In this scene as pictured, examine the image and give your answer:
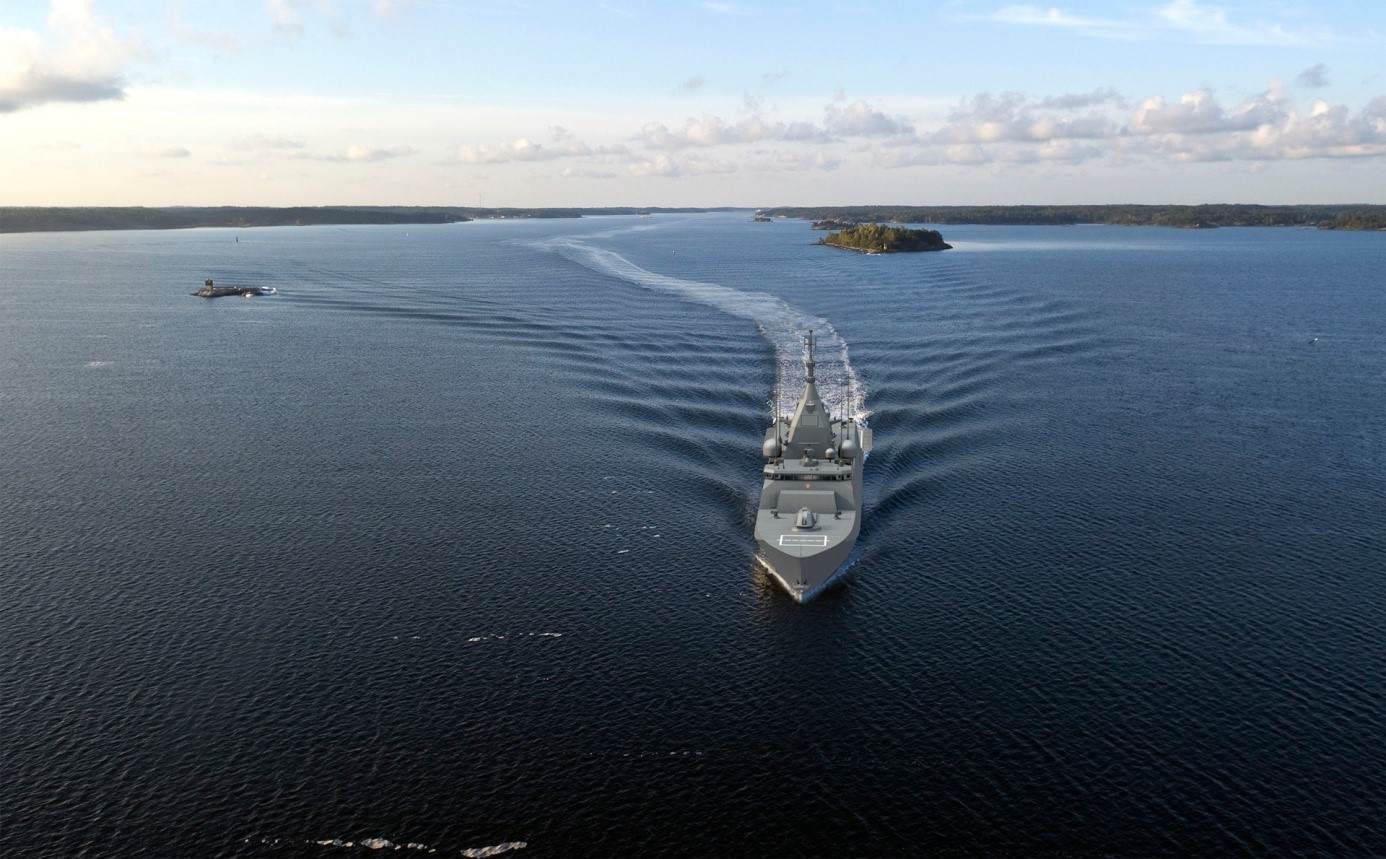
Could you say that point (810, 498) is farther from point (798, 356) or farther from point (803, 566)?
point (798, 356)

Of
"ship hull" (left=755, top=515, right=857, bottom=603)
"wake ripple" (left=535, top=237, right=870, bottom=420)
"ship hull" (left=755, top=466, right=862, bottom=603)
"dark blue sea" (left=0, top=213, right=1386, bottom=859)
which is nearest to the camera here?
"dark blue sea" (left=0, top=213, right=1386, bottom=859)

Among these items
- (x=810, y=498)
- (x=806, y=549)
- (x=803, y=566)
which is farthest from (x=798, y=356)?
(x=803, y=566)

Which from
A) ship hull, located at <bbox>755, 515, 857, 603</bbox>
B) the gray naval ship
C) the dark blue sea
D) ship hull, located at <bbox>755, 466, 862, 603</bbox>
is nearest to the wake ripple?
the dark blue sea

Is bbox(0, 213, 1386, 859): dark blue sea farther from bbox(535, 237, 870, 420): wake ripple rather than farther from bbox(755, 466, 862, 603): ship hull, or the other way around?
bbox(755, 466, 862, 603): ship hull

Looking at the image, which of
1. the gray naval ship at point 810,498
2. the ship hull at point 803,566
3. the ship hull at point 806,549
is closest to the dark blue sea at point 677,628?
the ship hull at point 803,566

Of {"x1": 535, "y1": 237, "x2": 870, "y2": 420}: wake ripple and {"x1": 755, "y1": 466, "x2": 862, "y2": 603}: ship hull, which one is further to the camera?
{"x1": 535, "y1": 237, "x2": 870, "y2": 420}: wake ripple
